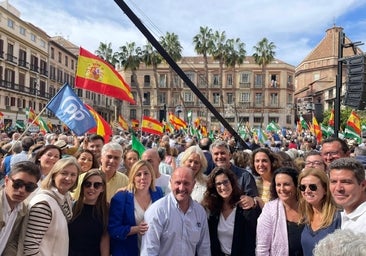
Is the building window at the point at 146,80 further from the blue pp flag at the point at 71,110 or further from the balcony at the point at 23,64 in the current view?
the blue pp flag at the point at 71,110

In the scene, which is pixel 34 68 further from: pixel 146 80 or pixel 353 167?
pixel 353 167

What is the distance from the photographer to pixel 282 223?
335 centimetres

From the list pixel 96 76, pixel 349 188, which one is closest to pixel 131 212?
pixel 349 188

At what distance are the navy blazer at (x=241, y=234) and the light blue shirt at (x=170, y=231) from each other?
298 millimetres

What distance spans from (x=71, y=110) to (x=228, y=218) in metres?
5.01

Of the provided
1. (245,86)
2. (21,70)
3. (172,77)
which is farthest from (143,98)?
(21,70)

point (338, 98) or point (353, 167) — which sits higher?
point (338, 98)

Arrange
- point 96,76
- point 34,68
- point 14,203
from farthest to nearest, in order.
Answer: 1. point 34,68
2. point 96,76
3. point 14,203

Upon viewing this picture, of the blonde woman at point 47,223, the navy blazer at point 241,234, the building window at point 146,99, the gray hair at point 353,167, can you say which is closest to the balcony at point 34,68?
the building window at point 146,99

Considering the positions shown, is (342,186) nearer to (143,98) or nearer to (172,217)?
(172,217)

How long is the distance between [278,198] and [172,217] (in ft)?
3.36

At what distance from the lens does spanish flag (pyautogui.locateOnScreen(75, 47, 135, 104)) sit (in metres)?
8.06

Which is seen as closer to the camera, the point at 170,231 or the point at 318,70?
the point at 170,231

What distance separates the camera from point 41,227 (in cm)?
306
